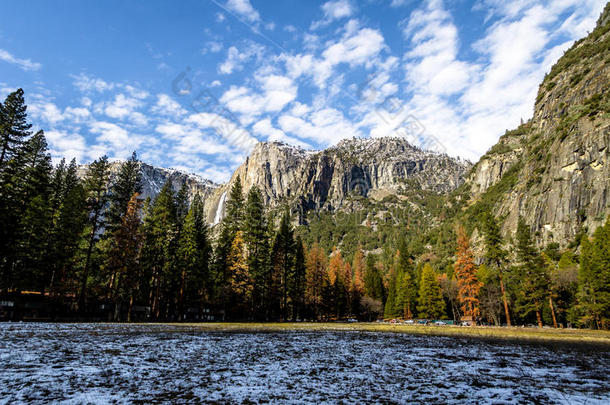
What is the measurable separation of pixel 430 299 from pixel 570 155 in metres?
Result: 51.2

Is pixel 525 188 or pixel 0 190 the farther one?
pixel 525 188

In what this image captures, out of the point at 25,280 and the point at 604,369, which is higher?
the point at 25,280

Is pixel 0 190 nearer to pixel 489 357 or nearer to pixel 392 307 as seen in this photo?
pixel 489 357

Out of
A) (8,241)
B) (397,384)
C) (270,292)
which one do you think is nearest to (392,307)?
(270,292)

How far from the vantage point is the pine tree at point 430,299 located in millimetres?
80500

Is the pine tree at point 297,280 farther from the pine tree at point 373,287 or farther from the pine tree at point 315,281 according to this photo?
the pine tree at point 373,287

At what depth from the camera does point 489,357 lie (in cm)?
1680

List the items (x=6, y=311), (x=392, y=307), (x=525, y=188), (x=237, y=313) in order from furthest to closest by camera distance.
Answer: (x=525, y=188) < (x=392, y=307) < (x=237, y=313) < (x=6, y=311)

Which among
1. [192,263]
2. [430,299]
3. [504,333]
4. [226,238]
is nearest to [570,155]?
[430,299]

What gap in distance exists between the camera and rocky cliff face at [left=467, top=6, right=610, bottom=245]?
78.0 meters

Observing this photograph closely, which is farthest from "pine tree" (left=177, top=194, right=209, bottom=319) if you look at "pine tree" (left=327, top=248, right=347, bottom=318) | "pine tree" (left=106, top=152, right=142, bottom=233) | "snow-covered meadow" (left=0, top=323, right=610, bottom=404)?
"pine tree" (left=327, top=248, right=347, bottom=318)

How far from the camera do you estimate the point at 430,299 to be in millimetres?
80875

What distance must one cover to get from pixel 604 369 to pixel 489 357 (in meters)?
4.37

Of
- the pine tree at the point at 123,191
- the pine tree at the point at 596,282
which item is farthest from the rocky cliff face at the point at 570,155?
the pine tree at the point at 123,191
